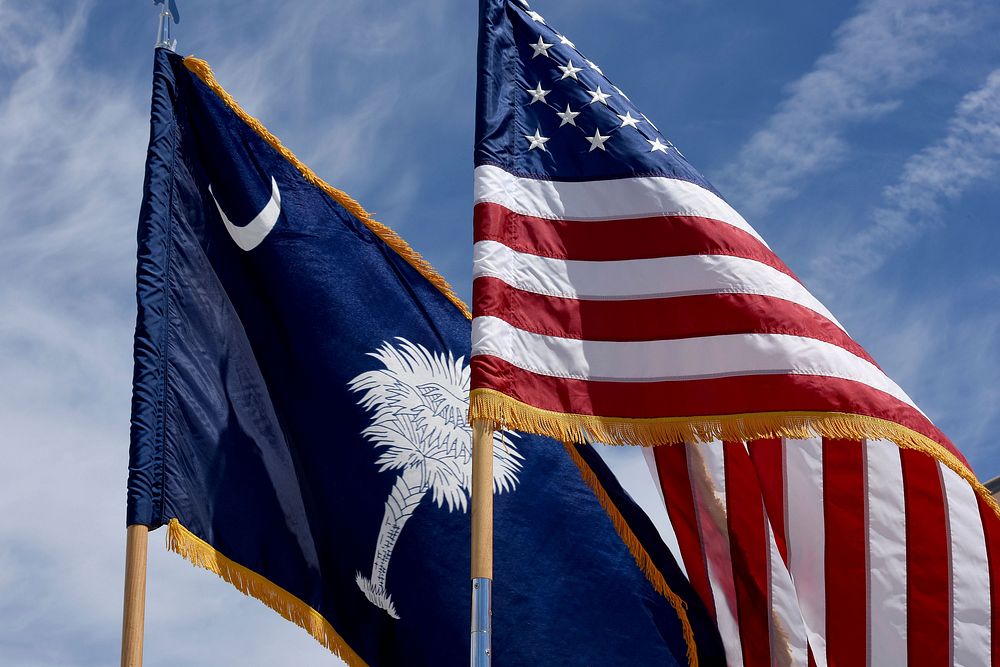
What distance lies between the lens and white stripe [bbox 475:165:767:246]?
7.66 m

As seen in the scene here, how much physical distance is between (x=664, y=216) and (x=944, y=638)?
10.3ft

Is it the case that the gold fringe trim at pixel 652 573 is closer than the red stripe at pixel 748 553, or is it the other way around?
the gold fringe trim at pixel 652 573

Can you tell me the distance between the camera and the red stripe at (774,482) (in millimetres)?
8492

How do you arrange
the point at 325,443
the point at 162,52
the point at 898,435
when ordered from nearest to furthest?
the point at 898,435 → the point at 325,443 → the point at 162,52

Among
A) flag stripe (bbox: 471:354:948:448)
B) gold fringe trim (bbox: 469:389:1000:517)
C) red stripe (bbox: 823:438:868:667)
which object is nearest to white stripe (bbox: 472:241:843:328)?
flag stripe (bbox: 471:354:948:448)

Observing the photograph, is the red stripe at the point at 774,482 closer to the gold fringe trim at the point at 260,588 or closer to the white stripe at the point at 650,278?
the white stripe at the point at 650,278

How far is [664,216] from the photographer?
7.68 metres

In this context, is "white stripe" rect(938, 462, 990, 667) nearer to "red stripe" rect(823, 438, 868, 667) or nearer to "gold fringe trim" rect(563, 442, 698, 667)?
"red stripe" rect(823, 438, 868, 667)

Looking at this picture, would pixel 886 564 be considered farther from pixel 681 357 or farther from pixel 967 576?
pixel 681 357

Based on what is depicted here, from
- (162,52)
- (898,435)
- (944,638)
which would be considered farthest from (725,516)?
(162,52)

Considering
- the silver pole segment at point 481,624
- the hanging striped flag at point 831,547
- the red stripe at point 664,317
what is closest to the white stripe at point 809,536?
the hanging striped flag at point 831,547

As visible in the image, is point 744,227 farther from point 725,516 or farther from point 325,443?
point 325,443

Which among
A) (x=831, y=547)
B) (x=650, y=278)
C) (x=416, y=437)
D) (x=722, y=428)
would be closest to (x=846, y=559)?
(x=831, y=547)

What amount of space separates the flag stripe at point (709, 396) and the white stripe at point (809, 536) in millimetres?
1413
